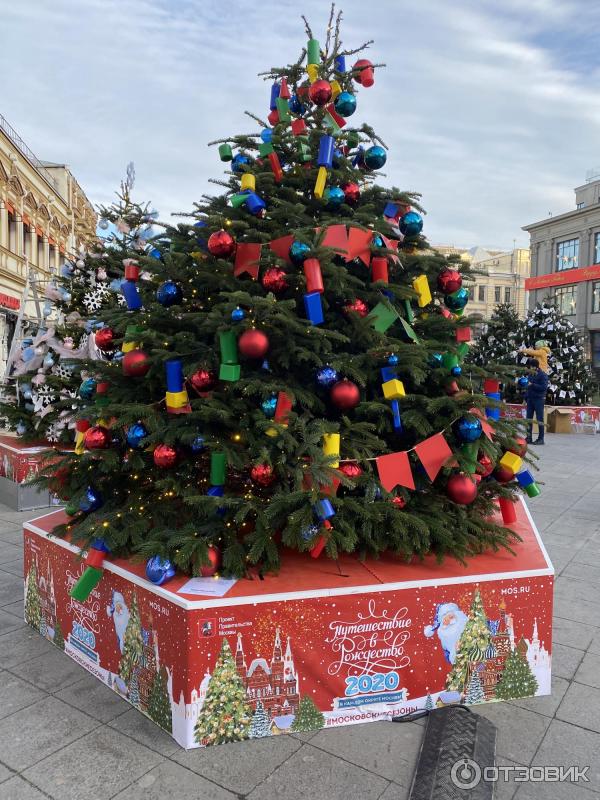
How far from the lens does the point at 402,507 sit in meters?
3.32

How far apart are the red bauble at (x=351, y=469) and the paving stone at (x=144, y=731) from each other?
1.59 meters

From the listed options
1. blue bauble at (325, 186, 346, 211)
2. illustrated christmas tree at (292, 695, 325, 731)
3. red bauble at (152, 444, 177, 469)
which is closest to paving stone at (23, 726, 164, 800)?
illustrated christmas tree at (292, 695, 325, 731)

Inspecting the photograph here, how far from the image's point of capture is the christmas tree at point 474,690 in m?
3.11

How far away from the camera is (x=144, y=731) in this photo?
2.87 metres

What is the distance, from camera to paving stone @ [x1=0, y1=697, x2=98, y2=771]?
266 cm

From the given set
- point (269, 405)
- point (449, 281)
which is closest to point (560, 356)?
point (449, 281)

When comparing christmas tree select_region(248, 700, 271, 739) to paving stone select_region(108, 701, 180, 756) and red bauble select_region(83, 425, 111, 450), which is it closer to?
paving stone select_region(108, 701, 180, 756)

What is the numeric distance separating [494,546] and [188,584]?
188cm

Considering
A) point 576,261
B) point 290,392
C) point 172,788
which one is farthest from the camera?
point 576,261

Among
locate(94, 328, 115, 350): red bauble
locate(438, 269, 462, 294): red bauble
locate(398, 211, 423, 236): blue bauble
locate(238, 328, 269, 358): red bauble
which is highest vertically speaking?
locate(398, 211, 423, 236): blue bauble

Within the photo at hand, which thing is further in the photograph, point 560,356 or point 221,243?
point 560,356

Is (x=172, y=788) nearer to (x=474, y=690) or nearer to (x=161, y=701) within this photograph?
(x=161, y=701)

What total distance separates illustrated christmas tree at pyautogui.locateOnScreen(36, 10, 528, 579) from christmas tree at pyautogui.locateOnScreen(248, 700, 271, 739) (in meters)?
0.66

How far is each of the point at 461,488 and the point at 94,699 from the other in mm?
2395
